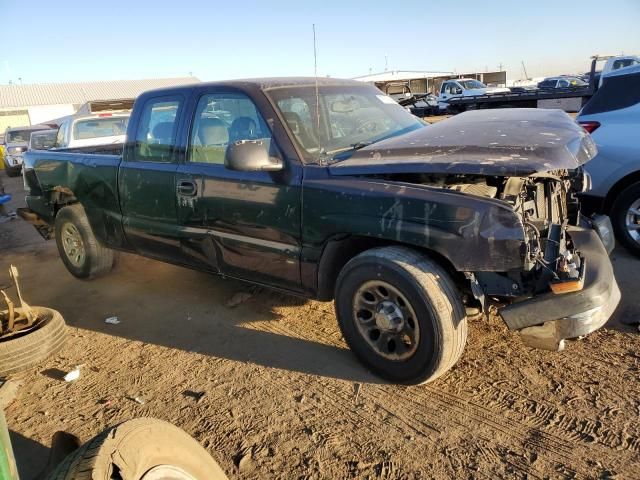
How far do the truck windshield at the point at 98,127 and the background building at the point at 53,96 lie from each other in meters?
34.9

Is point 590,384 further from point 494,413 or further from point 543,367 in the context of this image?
point 494,413

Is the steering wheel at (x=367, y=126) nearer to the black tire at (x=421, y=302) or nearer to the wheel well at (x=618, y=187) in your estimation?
the black tire at (x=421, y=302)

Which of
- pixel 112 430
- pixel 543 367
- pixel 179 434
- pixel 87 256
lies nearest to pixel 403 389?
pixel 543 367

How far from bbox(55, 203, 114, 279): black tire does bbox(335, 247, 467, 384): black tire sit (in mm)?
3252

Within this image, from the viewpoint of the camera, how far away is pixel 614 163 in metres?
4.84

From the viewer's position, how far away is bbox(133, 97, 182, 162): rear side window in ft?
13.5

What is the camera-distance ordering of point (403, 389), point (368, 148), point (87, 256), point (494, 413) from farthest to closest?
point (87, 256) → point (368, 148) → point (403, 389) → point (494, 413)

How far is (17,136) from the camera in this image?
59.4 ft

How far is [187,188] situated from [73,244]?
2.25 meters

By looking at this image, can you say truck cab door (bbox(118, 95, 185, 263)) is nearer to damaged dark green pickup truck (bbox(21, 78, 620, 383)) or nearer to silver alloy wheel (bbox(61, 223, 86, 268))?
damaged dark green pickup truck (bbox(21, 78, 620, 383))

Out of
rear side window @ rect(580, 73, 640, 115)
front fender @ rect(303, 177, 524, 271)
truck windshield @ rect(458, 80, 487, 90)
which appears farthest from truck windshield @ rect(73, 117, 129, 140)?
truck windshield @ rect(458, 80, 487, 90)

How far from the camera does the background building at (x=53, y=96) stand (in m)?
44.8

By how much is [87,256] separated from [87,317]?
0.86 metres

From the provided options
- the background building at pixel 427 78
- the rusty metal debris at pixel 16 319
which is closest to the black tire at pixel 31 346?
the rusty metal debris at pixel 16 319
